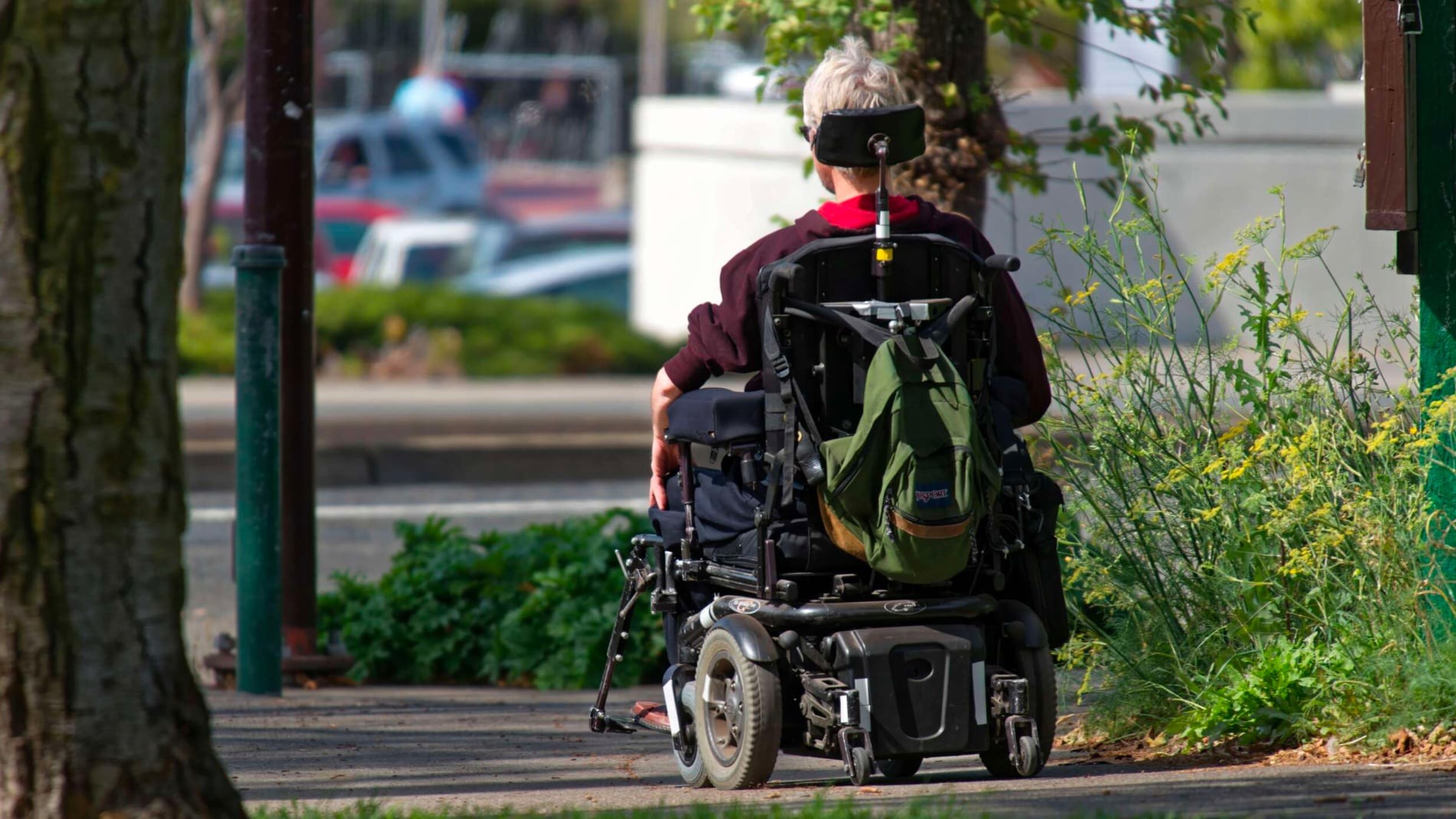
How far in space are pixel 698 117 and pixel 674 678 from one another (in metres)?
12.5

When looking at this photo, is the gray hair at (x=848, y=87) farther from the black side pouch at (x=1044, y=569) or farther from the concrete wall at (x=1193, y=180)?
the concrete wall at (x=1193, y=180)

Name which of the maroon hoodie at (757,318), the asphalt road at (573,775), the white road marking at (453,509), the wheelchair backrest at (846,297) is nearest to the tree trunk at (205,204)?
the white road marking at (453,509)

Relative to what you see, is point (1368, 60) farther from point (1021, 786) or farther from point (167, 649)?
point (167, 649)

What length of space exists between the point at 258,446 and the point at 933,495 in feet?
9.48

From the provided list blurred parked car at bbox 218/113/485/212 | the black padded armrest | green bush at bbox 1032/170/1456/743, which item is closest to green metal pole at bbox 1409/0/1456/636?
green bush at bbox 1032/170/1456/743

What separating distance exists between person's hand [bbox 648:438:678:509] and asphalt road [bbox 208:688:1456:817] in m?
0.70

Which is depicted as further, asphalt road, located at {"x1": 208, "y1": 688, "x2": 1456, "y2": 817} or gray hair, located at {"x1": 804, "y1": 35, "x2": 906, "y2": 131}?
gray hair, located at {"x1": 804, "y1": 35, "x2": 906, "y2": 131}

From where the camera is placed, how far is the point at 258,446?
6.08m

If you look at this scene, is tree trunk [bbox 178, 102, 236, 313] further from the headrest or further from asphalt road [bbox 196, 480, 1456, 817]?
the headrest

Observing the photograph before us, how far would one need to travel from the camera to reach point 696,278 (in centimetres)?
1731

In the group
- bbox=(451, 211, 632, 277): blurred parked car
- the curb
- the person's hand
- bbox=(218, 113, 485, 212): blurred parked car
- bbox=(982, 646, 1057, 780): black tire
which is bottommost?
the curb

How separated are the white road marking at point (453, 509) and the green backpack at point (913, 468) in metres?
6.83

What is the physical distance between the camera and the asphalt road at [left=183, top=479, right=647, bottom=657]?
28.6 feet

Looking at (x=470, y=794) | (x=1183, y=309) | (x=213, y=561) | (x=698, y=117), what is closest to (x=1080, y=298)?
(x=470, y=794)
